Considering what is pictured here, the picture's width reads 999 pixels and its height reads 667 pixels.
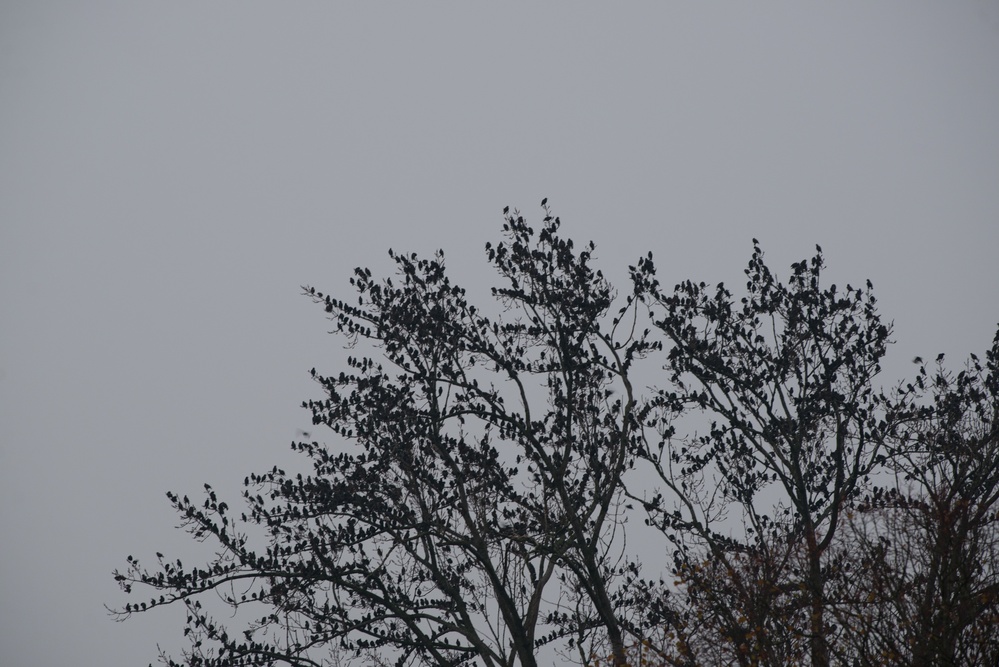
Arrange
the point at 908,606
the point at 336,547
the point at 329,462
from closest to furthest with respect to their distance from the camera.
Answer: the point at 908,606
the point at 336,547
the point at 329,462

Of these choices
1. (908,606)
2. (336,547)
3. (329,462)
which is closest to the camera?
(908,606)

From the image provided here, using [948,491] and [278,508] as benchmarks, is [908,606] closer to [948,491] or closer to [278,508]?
[948,491]

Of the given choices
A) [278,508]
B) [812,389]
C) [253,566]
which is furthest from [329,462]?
[812,389]

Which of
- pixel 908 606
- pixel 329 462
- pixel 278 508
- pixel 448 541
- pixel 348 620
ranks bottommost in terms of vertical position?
pixel 908 606

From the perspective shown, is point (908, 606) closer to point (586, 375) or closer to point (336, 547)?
point (586, 375)

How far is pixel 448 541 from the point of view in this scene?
33.7 feet

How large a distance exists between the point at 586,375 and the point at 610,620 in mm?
3432

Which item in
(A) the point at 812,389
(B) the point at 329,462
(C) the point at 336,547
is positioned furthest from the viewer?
(A) the point at 812,389

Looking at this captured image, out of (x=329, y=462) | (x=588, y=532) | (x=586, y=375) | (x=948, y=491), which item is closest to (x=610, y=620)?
(x=588, y=532)

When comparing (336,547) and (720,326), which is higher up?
(720,326)

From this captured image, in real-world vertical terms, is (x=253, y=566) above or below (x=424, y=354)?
below

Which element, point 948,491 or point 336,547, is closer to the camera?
point 336,547

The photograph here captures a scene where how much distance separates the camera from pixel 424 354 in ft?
39.2

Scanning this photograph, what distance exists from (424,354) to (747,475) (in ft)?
18.8
